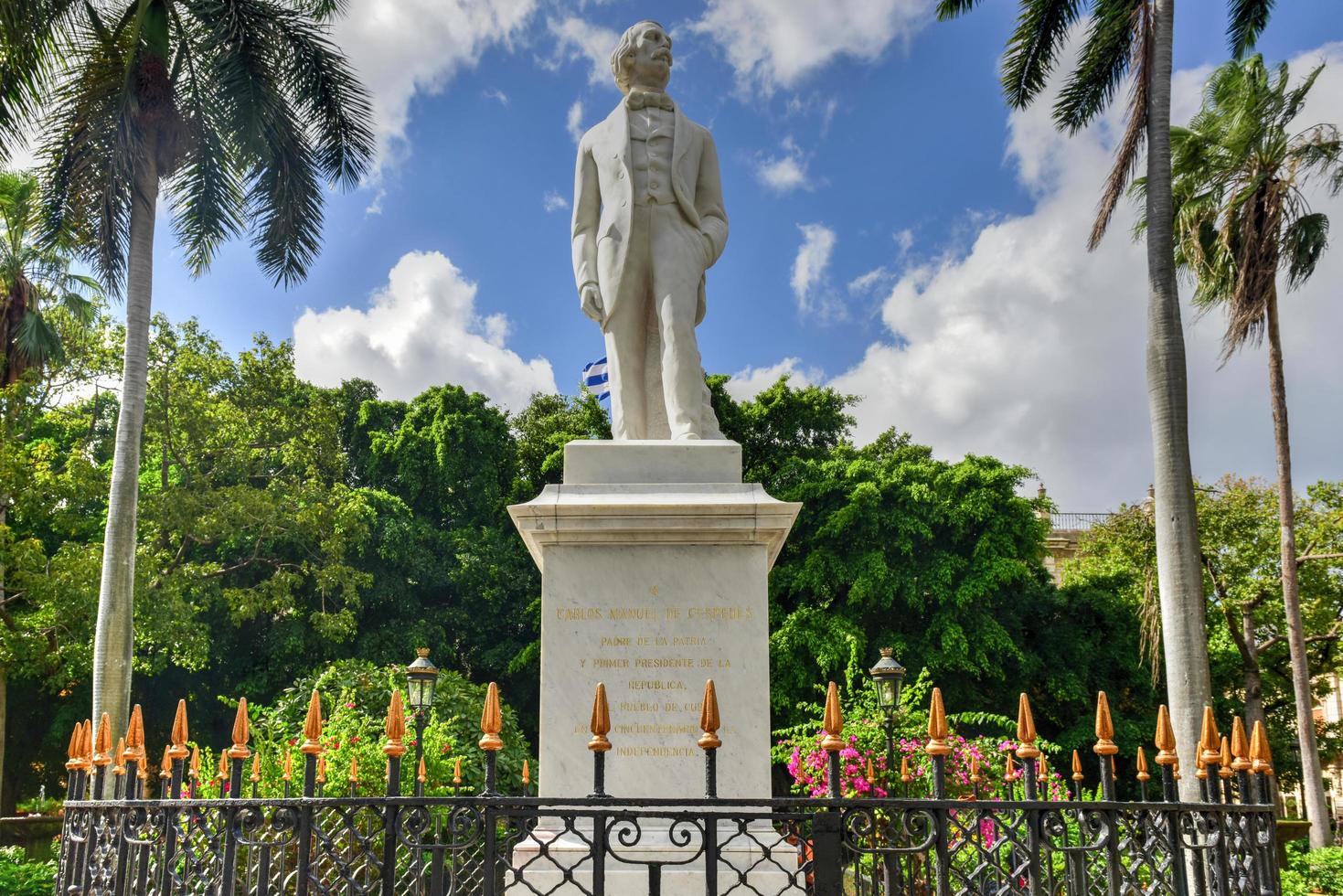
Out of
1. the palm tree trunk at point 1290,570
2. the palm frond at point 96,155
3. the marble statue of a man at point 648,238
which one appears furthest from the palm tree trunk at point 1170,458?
the palm frond at point 96,155

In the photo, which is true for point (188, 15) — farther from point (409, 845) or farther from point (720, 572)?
point (409, 845)

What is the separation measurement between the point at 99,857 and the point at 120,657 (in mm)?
11398

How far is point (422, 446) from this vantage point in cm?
2778

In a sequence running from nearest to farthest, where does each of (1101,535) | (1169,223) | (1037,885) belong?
(1037,885)
(1169,223)
(1101,535)

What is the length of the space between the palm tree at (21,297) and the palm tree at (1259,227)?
1976 centimetres

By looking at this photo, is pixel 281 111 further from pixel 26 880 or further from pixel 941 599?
pixel 941 599

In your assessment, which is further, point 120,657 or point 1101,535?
point 1101,535

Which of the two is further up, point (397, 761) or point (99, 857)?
point (397, 761)

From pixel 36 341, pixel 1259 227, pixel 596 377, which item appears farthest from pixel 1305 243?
pixel 36 341

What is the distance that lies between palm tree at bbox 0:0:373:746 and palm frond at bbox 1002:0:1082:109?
9777 millimetres

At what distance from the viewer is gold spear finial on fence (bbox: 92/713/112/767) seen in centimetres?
435

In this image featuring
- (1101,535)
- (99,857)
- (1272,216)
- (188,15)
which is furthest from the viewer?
(1101,535)

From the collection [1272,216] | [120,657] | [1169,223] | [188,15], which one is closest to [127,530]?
[120,657]

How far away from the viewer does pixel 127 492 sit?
584 inches
